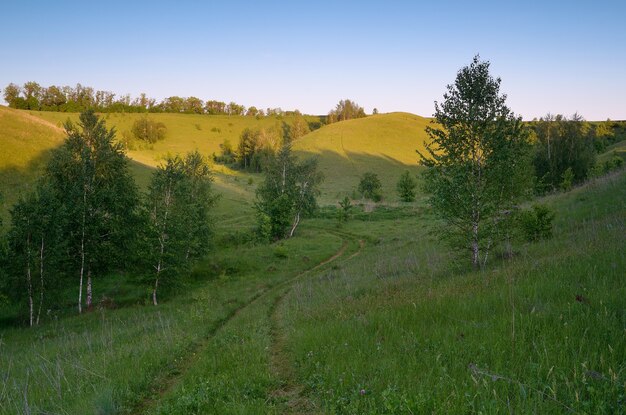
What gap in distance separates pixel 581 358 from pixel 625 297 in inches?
95.0

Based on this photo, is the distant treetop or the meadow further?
the distant treetop

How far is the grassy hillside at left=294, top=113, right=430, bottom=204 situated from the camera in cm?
9250

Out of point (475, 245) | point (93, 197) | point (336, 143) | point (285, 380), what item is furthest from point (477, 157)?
point (336, 143)

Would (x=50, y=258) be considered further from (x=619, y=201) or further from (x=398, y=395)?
(x=619, y=201)

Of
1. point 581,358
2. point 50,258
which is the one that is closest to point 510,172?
point 581,358

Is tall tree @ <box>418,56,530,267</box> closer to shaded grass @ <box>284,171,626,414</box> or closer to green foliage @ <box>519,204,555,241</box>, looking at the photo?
shaded grass @ <box>284,171,626,414</box>

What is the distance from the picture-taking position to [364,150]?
118 m

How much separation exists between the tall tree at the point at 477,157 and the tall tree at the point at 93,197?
24.0 metres

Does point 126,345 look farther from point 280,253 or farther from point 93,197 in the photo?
point 280,253

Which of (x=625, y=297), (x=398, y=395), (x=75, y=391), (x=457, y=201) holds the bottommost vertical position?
(x=75, y=391)

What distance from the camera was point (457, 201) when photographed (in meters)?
14.2

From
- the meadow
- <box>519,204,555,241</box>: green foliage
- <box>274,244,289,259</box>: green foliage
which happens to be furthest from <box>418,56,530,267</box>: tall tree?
<box>274,244,289,259</box>: green foliage

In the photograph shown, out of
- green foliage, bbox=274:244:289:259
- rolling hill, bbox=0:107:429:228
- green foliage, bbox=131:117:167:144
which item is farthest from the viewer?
green foliage, bbox=131:117:167:144

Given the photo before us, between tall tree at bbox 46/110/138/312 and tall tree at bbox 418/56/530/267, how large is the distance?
24.0 meters
